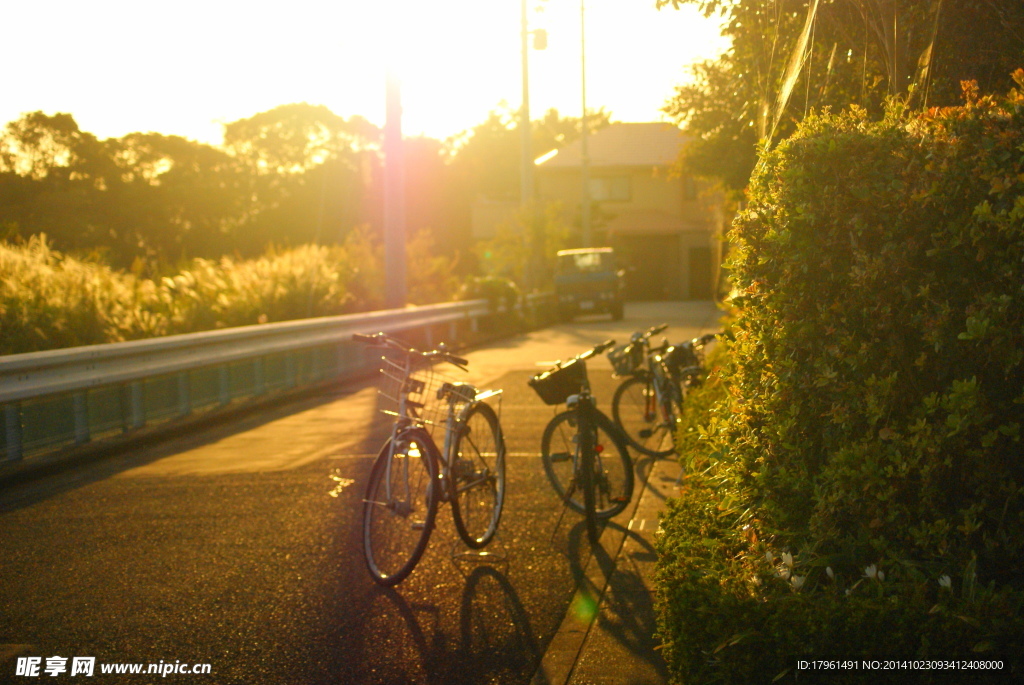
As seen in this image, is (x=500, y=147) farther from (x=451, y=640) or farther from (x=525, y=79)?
(x=451, y=640)

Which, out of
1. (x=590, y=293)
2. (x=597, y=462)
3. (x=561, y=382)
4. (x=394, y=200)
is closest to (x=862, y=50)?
(x=561, y=382)

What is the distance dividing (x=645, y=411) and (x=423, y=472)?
14.9 feet

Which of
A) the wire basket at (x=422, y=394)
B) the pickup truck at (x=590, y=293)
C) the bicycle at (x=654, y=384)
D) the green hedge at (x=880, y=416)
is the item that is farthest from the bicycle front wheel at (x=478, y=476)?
the pickup truck at (x=590, y=293)

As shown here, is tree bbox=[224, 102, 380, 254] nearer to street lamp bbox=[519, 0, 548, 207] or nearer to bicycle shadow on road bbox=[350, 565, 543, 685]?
street lamp bbox=[519, 0, 548, 207]

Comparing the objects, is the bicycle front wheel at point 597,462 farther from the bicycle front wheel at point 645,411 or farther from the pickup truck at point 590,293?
the pickup truck at point 590,293

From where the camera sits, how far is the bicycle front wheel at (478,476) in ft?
20.8

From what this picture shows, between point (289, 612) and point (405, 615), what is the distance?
1.95 ft

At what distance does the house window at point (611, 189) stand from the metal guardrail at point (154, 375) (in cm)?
3934

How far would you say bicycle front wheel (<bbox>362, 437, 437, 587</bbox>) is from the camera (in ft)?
19.2

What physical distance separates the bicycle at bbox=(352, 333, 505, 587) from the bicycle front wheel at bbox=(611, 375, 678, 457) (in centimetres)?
343

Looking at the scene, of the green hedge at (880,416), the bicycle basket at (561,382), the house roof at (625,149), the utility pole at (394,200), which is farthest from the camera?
the house roof at (625,149)

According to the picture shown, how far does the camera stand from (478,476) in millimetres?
6461

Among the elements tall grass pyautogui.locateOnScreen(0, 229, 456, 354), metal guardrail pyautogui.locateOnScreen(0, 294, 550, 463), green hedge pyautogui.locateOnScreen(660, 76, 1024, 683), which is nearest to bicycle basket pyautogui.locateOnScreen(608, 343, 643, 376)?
metal guardrail pyautogui.locateOnScreen(0, 294, 550, 463)

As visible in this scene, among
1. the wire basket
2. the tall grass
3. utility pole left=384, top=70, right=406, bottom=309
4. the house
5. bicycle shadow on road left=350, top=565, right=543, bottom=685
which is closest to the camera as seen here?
bicycle shadow on road left=350, top=565, right=543, bottom=685
